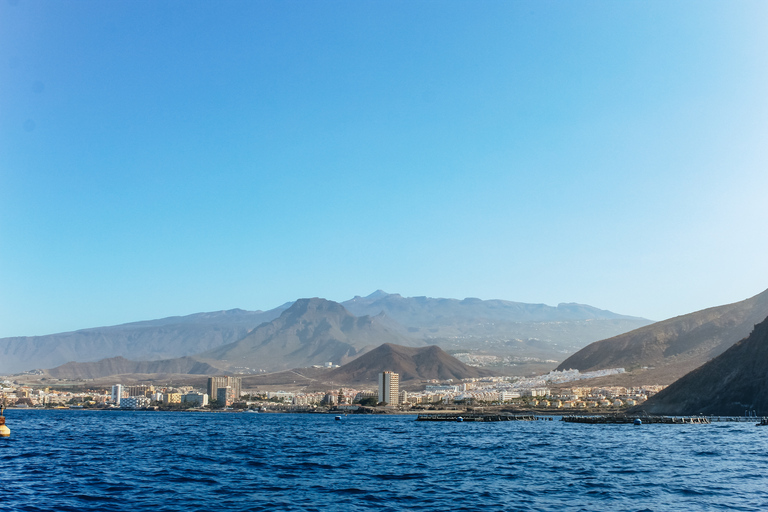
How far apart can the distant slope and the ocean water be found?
6620cm

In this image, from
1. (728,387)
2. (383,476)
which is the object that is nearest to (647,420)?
(728,387)

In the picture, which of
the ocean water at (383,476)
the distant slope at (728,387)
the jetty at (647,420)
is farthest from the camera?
the distant slope at (728,387)

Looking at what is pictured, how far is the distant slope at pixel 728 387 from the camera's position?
13871 cm

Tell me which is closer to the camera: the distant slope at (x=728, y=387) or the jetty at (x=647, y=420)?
the jetty at (x=647, y=420)

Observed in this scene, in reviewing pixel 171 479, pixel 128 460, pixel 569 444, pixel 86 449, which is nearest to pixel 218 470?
pixel 171 479

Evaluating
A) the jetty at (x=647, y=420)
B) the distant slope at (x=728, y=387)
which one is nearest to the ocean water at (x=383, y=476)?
the jetty at (x=647, y=420)

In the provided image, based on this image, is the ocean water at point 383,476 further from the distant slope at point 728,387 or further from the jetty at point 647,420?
the distant slope at point 728,387

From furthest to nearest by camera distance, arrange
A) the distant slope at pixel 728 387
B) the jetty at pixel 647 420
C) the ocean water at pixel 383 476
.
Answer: the distant slope at pixel 728 387
the jetty at pixel 647 420
the ocean water at pixel 383 476

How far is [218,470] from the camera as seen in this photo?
54.2m

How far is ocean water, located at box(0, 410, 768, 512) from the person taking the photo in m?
38.7

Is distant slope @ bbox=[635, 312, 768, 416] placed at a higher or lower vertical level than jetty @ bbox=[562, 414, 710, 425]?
higher

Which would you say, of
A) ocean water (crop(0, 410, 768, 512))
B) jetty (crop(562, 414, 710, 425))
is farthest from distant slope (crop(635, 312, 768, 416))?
ocean water (crop(0, 410, 768, 512))

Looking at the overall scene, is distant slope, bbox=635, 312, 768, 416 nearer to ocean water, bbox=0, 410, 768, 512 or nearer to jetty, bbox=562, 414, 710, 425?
jetty, bbox=562, 414, 710, 425

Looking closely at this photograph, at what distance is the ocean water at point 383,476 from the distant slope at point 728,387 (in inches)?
2606
